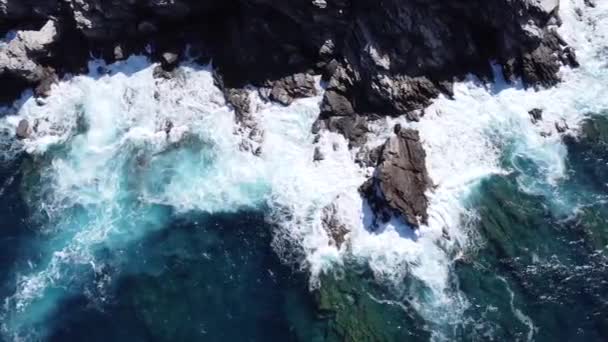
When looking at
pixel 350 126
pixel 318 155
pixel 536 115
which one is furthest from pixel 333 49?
pixel 536 115

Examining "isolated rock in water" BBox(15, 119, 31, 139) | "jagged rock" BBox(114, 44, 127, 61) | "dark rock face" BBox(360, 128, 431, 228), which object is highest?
"dark rock face" BBox(360, 128, 431, 228)

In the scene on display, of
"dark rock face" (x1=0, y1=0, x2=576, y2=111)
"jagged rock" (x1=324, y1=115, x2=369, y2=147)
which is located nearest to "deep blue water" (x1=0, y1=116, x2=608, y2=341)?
"dark rock face" (x1=0, y1=0, x2=576, y2=111)

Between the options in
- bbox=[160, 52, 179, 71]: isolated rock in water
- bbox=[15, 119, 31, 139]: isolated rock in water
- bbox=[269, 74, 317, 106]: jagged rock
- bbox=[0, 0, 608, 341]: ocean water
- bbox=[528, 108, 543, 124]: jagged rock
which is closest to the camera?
bbox=[0, 0, 608, 341]: ocean water

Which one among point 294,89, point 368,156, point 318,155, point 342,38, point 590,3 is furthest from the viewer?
point 590,3

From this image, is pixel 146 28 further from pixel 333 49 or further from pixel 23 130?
pixel 333 49

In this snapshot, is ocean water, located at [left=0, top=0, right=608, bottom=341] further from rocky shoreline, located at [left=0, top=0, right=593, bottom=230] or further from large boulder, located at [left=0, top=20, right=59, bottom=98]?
large boulder, located at [left=0, top=20, right=59, bottom=98]

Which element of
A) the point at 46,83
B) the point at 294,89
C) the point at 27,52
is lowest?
the point at 46,83

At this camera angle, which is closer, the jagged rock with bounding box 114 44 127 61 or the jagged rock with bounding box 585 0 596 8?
the jagged rock with bounding box 585 0 596 8

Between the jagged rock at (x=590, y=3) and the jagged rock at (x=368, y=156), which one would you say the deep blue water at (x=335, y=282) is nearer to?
the jagged rock at (x=368, y=156)
